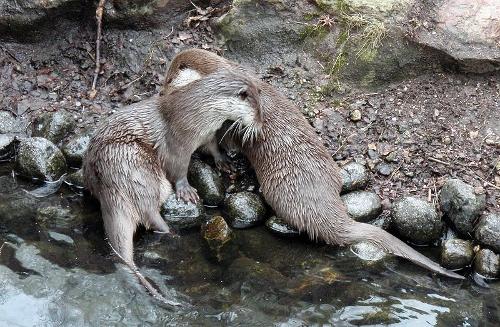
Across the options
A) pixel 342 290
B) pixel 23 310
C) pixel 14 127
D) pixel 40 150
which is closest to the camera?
pixel 23 310

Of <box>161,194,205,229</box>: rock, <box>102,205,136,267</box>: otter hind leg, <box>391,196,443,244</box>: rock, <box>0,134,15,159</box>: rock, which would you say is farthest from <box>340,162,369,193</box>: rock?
<box>0,134,15,159</box>: rock

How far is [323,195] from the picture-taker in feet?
12.7

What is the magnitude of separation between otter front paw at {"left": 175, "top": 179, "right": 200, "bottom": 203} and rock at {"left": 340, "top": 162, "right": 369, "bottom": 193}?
86cm

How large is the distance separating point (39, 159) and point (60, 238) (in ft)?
1.99

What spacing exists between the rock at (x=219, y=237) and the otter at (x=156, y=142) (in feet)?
0.71

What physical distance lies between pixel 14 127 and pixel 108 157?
1010mm

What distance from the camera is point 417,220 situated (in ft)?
12.5

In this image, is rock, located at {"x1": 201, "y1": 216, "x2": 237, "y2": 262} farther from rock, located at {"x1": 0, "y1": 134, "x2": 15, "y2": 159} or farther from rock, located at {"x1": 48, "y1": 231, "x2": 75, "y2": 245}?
rock, located at {"x1": 0, "y1": 134, "x2": 15, "y2": 159}

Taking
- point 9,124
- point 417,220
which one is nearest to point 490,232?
point 417,220

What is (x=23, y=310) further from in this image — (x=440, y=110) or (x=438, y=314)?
(x=440, y=110)

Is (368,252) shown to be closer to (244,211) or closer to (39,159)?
(244,211)

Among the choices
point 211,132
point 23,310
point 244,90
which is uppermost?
point 244,90

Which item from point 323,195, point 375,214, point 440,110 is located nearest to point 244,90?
point 323,195

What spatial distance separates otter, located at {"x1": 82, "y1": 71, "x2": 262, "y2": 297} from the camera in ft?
12.3
